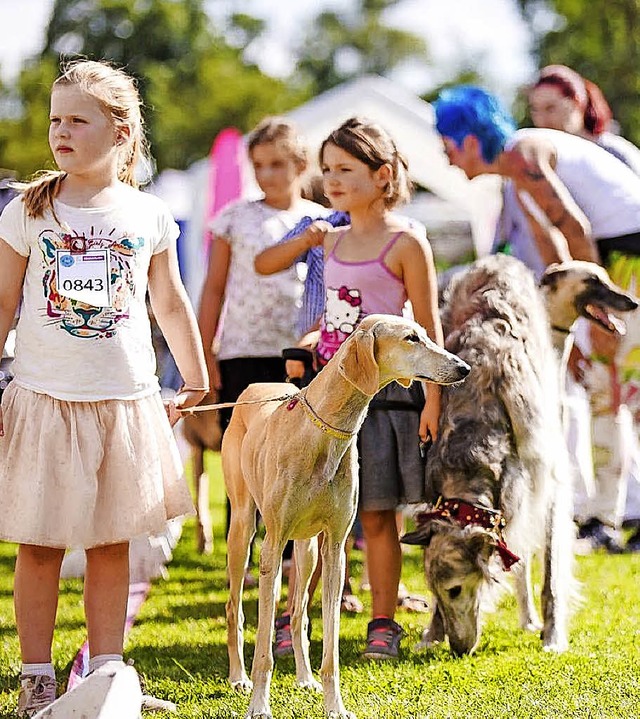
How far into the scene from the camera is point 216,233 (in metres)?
5.91

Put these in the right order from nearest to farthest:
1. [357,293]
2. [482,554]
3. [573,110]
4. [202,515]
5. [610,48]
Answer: [482,554] → [357,293] → [573,110] → [202,515] → [610,48]

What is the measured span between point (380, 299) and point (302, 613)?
1.19m

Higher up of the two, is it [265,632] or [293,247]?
[293,247]

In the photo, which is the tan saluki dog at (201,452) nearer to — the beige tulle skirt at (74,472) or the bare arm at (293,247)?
the bare arm at (293,247)

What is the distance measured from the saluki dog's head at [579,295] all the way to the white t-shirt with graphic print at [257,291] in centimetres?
121

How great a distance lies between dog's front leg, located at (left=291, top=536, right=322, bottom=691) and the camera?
4.20m

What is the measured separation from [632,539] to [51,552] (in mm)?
4320

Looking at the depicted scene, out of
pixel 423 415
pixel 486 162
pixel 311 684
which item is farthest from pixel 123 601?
pixel 486 162

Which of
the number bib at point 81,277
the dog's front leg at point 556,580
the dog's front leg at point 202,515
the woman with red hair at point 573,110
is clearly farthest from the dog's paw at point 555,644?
the woman with red hair at point 573,110

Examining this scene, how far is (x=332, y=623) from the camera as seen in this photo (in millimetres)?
3789

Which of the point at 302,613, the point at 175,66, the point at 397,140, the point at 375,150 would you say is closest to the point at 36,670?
the point at 302,613

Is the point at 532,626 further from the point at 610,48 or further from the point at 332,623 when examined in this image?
the point at 610,48

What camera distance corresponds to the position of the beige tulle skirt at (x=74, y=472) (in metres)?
3.70

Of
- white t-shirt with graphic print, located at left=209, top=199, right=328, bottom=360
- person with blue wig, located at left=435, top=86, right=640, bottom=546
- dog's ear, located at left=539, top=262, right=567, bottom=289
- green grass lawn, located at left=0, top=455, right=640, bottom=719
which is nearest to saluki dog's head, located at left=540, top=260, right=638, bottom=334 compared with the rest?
dog's ear, located at left=539, top=262, right=567, bottom=289
